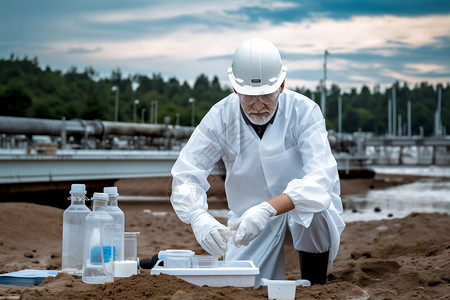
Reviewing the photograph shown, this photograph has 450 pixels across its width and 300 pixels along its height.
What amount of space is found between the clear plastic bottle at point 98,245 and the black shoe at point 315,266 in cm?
161

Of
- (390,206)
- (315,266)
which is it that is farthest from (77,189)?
(390,206)

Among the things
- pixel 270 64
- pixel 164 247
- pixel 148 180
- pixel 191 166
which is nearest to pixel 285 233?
pixel 191 166

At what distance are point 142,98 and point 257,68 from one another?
10645 cm

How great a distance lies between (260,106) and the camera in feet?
15.0

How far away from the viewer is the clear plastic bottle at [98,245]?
3629 millimetres

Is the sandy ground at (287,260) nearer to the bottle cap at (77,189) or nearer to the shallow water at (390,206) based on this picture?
the bottle cap at (77,189)

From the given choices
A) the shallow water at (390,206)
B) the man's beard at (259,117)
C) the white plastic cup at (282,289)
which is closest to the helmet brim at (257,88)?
the man's beard at (259,117)

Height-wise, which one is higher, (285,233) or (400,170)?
(285,233)

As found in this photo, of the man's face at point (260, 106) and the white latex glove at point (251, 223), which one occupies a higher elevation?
the man's face at point (260, 106)

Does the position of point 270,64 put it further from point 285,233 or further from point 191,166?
point 285,233

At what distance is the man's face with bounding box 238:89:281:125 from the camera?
14.9ft

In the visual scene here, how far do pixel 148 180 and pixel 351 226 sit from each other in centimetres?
3240

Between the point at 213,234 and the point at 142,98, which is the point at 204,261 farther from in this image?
A: the point at 142,98

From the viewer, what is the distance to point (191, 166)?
4551 mm
